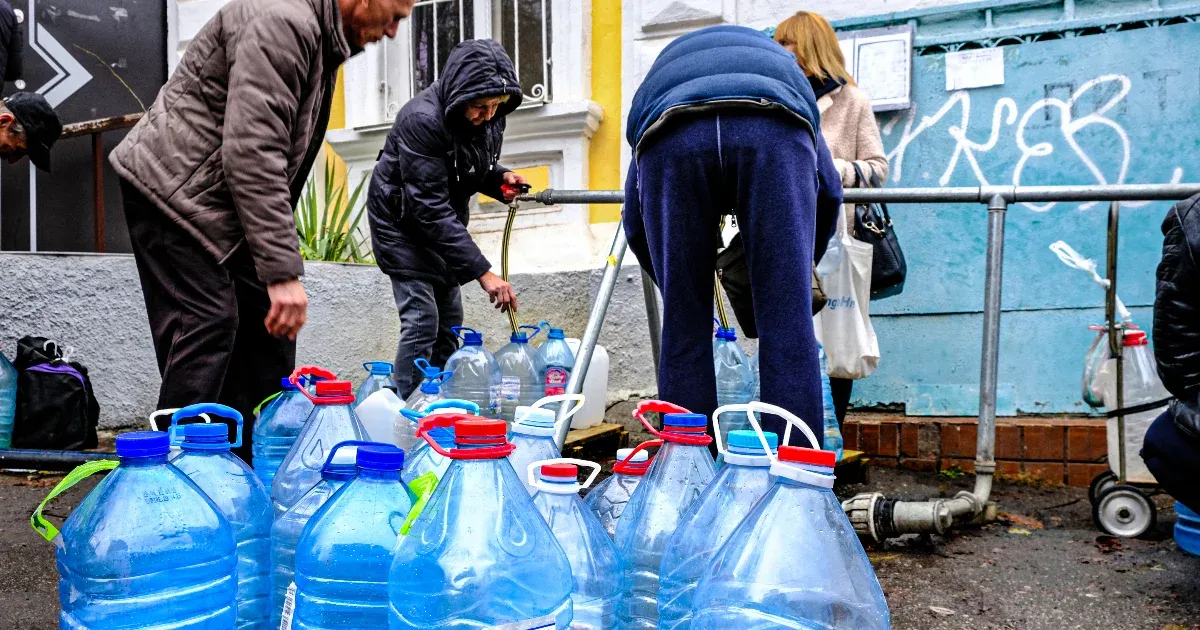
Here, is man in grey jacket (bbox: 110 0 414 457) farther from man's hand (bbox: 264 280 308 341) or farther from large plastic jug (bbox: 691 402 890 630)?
large plastic jug (bbox: 691 402 890 630)

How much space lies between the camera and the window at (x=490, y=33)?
577 cm

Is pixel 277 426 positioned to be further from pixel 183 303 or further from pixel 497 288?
pixel 497 288

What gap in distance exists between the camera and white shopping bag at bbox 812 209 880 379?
3.60m

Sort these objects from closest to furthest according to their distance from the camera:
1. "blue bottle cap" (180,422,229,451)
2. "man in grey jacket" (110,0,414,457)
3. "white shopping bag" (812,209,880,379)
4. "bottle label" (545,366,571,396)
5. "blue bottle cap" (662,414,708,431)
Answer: "blue bottle cap" (662,414,708,431) < "blue bottle cap" (180,422,229,451) < "man in grey jacket" (110,0,414,457) < "white shopping bag" (812,209,880,379) < "bottle label" (545,366,571,396)

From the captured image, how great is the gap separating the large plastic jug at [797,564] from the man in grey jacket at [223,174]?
5.33ft

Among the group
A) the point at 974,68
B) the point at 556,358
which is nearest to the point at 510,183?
the point at 556,358

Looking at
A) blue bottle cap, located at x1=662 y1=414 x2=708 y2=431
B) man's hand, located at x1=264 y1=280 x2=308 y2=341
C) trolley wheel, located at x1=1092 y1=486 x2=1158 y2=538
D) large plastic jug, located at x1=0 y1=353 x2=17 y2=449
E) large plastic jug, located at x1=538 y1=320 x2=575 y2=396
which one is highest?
man's hand, located at x1=264 y1=280 x2=308 y2=341

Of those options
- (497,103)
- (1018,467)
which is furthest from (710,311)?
(1018,467)

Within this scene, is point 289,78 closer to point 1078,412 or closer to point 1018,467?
point 1018,467

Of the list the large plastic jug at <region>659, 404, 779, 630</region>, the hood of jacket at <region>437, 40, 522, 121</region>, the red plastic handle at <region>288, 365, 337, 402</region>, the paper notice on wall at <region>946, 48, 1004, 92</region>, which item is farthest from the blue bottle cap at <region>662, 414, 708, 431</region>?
the paper notice on wall at <region>946, 48, 1004, 92</region>

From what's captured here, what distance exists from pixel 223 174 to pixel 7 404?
278 cm

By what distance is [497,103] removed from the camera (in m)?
4.24

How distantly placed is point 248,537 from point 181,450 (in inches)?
9.1

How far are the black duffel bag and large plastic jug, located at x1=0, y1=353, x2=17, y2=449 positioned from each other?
33 mm
